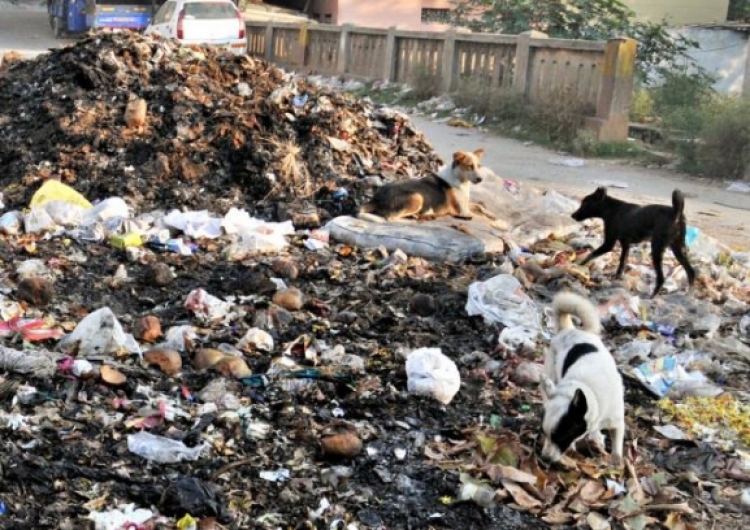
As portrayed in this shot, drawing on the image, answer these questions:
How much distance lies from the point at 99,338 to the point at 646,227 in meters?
4.02

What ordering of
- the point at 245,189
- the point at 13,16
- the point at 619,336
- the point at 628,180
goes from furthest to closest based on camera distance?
1. the point at 13,16
2. the point at 628,180
3. the point at 245,189
4. the point at 619,336

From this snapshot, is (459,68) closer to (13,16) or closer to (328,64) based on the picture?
(328,64)

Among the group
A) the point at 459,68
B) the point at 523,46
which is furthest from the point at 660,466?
the point at 459,68

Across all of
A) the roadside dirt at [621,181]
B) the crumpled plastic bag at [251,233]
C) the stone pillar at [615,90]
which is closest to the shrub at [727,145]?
the roadside dirt at [621,181]

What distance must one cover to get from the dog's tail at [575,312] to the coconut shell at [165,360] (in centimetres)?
203

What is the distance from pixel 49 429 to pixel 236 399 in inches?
36.1

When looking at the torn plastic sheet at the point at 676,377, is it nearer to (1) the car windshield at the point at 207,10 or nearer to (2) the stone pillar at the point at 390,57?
(2) the stone pillar at the point at 390,57

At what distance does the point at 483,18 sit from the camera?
2167 centimetres

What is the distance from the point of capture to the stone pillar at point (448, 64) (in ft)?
60.4

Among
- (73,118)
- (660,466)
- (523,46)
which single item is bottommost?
(660,466)

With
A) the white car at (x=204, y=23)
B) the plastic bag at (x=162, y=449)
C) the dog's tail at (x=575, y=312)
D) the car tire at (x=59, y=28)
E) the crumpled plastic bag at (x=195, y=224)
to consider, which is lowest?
the plastic bag at (x=162, y=449)

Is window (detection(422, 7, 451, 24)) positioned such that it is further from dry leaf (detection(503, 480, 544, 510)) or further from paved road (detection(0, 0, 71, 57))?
dry leaf (detection(503, 480, 544, 510))

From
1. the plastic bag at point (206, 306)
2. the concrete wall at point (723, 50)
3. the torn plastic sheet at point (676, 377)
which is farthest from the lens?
the concrete wall at point (723, 50)

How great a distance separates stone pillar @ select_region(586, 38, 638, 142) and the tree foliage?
14.2ft
